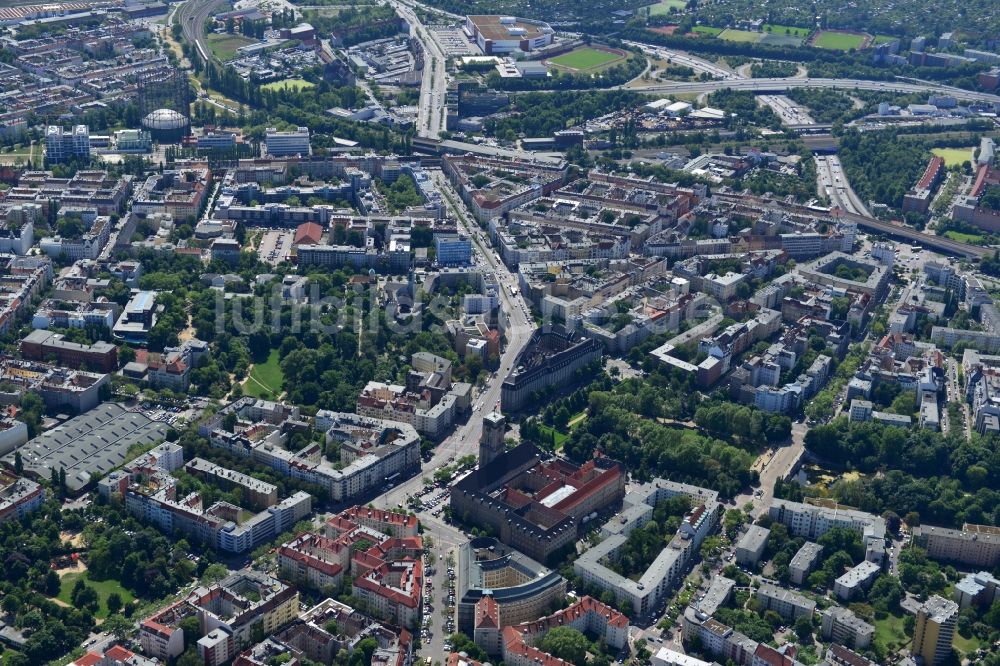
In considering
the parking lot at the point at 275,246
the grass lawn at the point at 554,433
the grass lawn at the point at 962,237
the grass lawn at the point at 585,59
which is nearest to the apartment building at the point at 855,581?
the grass lawn at the point at 554,433

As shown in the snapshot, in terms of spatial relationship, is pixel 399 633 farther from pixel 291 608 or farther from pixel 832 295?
pixel 832 295

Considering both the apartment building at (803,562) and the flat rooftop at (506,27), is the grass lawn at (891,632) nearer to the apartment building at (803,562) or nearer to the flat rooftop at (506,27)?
the apartment building at (803,562)

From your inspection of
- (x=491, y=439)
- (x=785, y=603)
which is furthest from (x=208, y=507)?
(x=785, y=603)

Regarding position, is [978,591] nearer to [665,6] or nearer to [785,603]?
[785,603]

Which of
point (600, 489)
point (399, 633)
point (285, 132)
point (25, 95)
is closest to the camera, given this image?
point (399, 633)

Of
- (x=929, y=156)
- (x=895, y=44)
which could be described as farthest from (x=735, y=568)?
(x=895, y=44)

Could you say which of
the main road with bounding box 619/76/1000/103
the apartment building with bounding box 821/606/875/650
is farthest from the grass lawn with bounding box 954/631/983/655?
the main road with bounding box 619/76/1000/103
